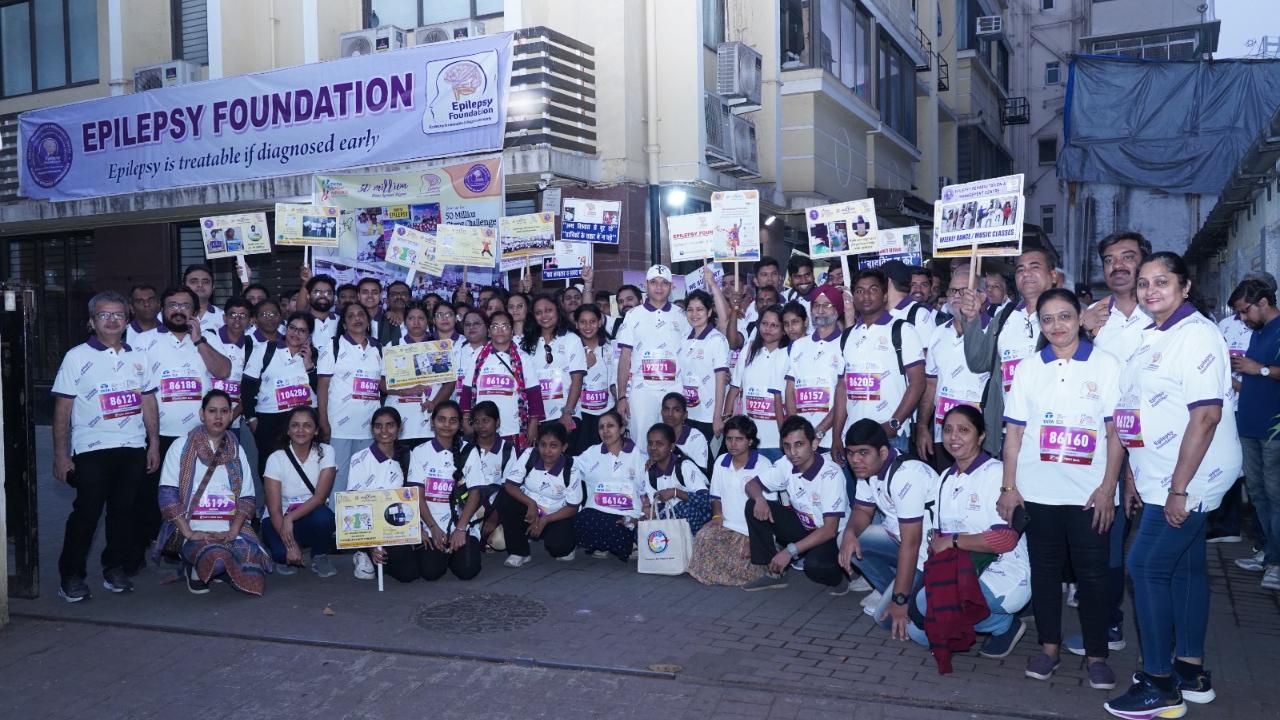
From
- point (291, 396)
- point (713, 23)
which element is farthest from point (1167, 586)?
point (713, 23)

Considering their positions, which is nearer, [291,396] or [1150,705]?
[1150,705]

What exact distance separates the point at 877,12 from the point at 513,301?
49.0 ft

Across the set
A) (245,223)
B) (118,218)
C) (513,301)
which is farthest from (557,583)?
(118,218)

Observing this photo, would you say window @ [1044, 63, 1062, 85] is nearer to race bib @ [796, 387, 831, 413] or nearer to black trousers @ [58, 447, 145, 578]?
race bib @ [796, 387, 831, 413]

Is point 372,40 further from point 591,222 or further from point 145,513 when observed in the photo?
point 145,513

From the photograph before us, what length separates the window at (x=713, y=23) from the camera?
15166 mm

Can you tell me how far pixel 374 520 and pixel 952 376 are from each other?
155 inches

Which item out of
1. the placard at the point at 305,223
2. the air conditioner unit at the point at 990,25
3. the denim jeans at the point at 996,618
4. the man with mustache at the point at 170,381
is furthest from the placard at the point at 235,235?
the air conditioner unit at the point at 990,25

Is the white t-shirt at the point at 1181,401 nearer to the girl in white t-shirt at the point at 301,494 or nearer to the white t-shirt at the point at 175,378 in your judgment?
Answer: the girl in white t-shirt at the point at 301,494

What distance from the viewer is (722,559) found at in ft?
23.1

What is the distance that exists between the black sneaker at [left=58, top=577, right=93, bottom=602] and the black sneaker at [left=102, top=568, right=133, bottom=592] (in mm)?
196

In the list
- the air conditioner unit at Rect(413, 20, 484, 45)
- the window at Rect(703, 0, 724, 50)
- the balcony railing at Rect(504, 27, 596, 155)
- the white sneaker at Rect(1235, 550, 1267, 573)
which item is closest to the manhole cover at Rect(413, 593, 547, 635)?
the white sneaker at Rect(1235, 550, 1267, 573)

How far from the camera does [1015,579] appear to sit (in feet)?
18.1

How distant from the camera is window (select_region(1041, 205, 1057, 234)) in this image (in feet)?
126
